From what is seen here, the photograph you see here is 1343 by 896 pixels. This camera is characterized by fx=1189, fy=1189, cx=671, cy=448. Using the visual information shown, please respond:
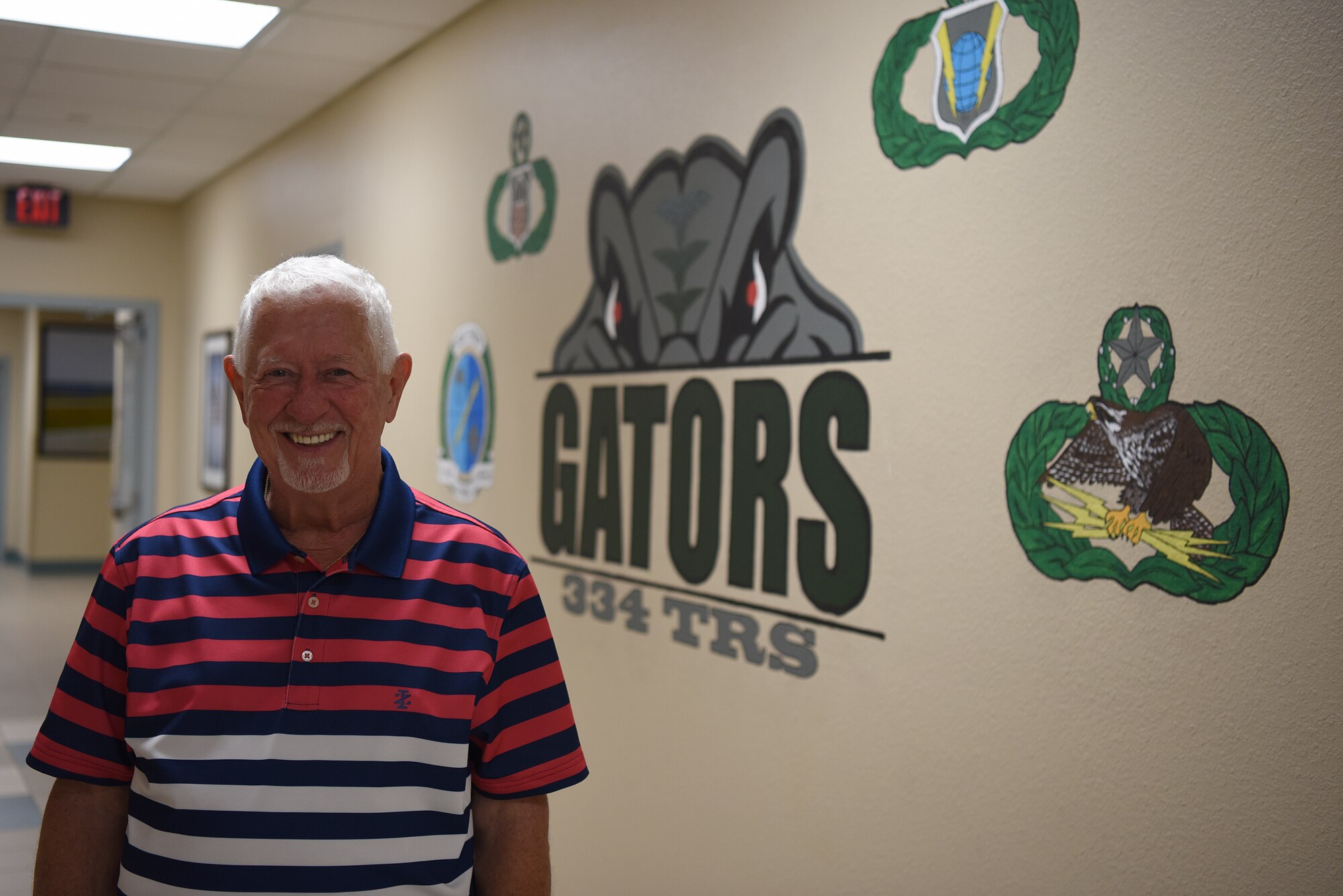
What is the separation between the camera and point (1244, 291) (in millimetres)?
1813

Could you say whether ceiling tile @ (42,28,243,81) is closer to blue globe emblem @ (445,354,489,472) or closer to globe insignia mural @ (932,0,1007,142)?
blue globe emblem @ (445,354,489,472)

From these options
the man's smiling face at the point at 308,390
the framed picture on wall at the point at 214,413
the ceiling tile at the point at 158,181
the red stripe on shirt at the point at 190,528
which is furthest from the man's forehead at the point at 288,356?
the ceiling tile at the point at 158,181

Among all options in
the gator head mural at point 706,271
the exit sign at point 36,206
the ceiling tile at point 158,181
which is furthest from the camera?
the exit sign at point 36,206

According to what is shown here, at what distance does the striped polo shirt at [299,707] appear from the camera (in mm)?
1417

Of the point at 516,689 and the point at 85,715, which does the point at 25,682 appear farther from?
the point at 516,689

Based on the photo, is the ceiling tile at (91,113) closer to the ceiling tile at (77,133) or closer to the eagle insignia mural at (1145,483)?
the ceiling tile at (77,133)

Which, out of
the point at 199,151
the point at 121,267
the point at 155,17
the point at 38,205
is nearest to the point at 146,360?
the point at 121,267

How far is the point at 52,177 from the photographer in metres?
8.23

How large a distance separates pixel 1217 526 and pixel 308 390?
1.36 m

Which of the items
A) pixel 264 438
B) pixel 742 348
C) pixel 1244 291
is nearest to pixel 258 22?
pixel 742 348

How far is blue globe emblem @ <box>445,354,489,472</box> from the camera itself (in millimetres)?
4430

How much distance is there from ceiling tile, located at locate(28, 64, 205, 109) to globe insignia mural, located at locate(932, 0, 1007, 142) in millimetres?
4592

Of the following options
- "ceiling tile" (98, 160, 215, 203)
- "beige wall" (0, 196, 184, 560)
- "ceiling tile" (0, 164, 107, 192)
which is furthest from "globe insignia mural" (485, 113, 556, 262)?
"beige wall" (0, 196, 184, 560)

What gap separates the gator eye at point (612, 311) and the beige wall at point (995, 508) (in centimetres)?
24
